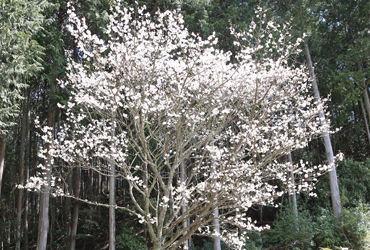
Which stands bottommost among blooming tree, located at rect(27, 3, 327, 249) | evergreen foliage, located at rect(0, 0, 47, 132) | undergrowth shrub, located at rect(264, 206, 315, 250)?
undergrowth shrub, located at rect(264, 206, 315, 250)

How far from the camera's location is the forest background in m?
6.09

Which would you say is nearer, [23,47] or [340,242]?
[23,47]

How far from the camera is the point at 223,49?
392 inches

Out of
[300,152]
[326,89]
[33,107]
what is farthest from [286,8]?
[33,107]

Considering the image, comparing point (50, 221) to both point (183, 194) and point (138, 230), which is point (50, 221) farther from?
point (183, 194)

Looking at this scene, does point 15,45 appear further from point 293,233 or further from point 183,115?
point 293,233

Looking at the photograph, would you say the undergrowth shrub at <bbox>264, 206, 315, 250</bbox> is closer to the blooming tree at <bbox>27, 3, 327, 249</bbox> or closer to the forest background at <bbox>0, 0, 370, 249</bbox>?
the forest background at <bbox>0, 0, 370, 249</bbox>

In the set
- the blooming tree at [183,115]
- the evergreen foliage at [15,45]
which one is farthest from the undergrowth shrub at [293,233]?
the evergreen foliage at [15,45]

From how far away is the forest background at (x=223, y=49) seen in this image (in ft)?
20.0

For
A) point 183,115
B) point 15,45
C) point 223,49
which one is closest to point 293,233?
point 183,115

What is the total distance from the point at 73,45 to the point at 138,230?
705cm

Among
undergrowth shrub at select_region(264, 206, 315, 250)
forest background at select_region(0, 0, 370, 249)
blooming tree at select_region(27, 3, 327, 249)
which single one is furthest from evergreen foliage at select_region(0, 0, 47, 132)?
undergrowth shrub at select_region(264, 206, 315, 250)

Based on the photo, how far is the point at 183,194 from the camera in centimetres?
354

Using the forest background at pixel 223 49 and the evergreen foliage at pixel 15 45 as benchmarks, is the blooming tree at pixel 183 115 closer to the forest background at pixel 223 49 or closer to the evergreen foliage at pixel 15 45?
the forest background at pixel 223 49
